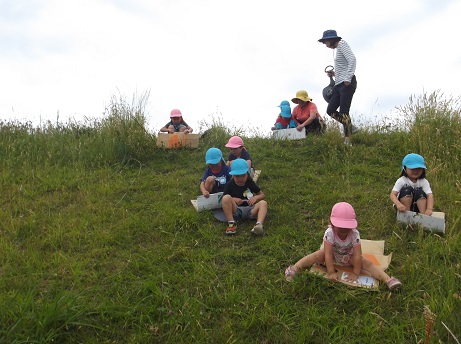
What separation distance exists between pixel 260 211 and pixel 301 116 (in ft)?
13.6

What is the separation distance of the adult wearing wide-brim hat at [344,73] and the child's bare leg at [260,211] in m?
3.10

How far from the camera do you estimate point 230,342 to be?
119 inches

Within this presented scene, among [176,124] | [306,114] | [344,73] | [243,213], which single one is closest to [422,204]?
[243,213]

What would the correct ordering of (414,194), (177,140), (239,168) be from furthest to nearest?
(177,140) → (239,168) → (414,194)

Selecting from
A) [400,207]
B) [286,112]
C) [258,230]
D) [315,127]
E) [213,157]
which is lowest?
[258,230]

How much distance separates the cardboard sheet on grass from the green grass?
98 millimetres

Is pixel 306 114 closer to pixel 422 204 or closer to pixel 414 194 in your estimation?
pixel 414 194

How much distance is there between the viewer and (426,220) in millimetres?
4398

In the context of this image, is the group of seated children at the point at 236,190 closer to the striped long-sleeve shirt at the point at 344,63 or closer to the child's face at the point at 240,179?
the child's face at the point at 240,179

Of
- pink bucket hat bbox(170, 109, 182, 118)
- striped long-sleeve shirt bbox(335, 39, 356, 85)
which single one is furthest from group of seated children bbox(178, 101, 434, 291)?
pink bucket hat bbox(170, 109, 182, 118)

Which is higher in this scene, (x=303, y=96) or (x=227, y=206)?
(x=303, y=96)

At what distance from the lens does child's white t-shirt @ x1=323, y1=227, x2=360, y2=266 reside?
154 inches

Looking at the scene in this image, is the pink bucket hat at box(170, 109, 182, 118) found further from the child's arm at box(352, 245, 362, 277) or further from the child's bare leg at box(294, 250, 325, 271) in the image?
the child's arm at box(352, 245, 362, 277)

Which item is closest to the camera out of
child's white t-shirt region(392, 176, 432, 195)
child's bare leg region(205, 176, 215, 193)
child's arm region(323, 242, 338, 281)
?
child's arm region(323, 242, 338, 281)
